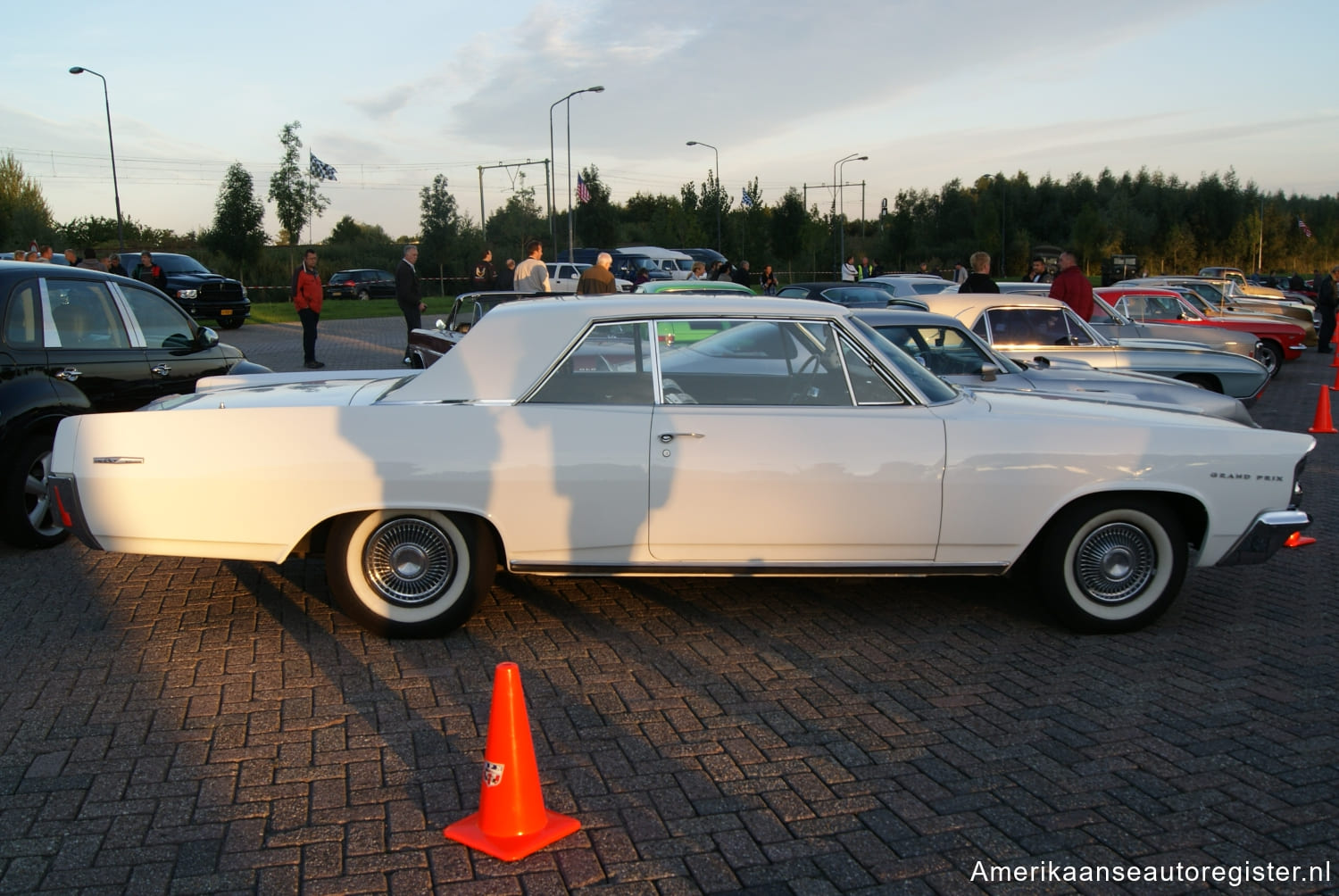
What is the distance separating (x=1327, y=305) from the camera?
2322cm

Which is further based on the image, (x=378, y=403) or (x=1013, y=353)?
(x=1013, y=353)

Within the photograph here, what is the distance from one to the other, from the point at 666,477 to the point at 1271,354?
17.2 m

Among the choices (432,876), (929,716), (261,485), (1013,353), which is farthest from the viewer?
(1013,353)

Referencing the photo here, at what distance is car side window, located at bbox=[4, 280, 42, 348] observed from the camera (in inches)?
258

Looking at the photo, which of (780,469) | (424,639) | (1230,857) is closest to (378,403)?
(424,639)

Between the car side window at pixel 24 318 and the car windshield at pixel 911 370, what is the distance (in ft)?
16.8

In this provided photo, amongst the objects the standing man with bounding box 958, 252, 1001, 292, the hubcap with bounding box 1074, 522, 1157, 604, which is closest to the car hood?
the hubcap with bounding box 1074, 522, 1157, 604

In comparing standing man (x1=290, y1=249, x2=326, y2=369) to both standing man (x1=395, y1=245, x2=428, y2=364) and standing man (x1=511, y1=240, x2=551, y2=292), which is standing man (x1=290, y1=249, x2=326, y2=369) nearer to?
standing man (x1=395, y1=245, x2=428, y2=364)

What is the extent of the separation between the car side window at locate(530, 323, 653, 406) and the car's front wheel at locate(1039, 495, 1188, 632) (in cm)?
210

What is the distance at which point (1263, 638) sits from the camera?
5.12m

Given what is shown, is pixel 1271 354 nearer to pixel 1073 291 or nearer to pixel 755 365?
pixel 1073 291

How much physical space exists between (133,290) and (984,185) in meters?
88.2

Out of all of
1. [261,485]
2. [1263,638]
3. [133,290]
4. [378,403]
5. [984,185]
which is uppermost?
[984,185]

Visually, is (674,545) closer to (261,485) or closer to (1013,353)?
(261,485)
